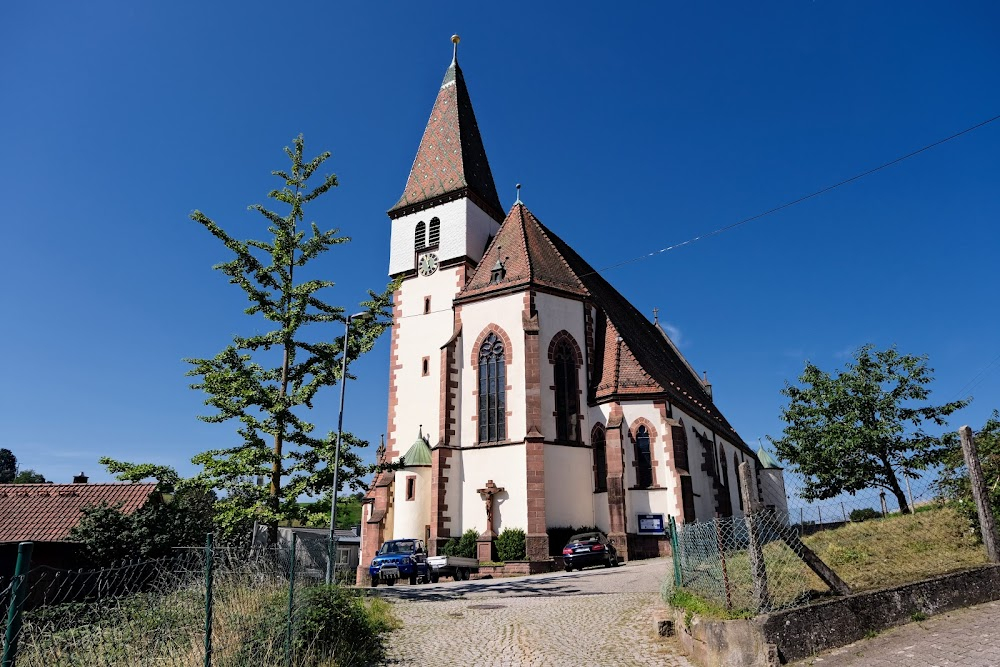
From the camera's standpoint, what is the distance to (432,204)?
34.1m

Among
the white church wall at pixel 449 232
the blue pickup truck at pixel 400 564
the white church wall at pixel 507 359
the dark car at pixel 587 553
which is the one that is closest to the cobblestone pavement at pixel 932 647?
the dark car at pixel 587 553

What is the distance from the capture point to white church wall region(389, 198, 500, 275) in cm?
3244

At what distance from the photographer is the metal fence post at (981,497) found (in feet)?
28.8

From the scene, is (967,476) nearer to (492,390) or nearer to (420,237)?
(492,390)

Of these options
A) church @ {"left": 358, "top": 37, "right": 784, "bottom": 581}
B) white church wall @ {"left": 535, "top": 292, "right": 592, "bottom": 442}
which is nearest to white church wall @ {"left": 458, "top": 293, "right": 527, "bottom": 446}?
church @ {"left": 358, "top": 37, "right": 784, "bottom": 581}

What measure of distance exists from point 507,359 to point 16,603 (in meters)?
22.9

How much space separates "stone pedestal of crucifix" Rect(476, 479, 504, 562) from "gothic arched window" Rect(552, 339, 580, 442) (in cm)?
335

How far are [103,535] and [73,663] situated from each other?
1510cm

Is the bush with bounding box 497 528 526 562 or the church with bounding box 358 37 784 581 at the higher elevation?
the church with bounding box 358 37 784 581

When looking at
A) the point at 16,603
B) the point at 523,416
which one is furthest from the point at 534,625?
the point at 523,416

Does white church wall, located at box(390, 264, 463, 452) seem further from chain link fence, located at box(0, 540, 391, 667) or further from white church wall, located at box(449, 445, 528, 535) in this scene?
chain link fence, located at box(0, 540, 391, 667)

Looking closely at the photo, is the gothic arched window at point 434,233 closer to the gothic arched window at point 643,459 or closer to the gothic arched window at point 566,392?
the gothic arched window at point 566,392

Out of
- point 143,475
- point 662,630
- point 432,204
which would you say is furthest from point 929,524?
point 432,204

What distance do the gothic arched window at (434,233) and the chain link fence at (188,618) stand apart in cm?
2476
